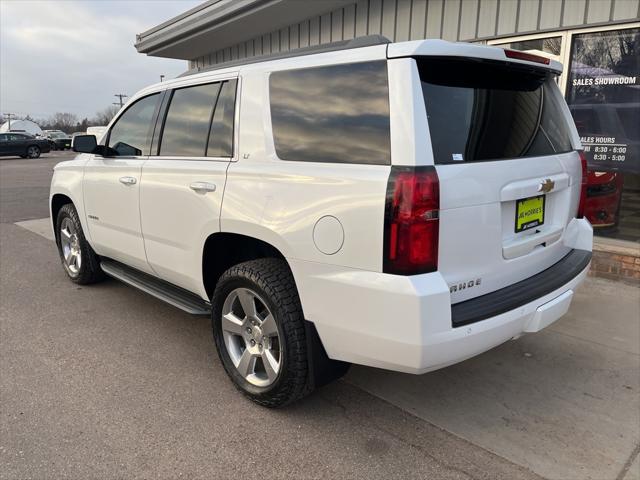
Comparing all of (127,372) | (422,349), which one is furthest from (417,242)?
(127,372)

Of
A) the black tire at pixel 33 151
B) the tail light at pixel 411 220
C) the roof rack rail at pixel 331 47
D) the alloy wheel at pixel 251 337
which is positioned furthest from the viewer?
the black tire at pixel 33 151

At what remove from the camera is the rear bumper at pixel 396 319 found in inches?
86.2

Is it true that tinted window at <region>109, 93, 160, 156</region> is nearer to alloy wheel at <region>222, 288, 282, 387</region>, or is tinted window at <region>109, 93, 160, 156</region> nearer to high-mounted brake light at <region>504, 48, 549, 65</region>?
alloy wheel at <region>222, 288, 282, 387</region>

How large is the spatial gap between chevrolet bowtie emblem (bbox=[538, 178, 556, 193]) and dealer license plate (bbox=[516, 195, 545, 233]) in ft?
0.13

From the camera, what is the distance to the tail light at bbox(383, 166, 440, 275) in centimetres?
217

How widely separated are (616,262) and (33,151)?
3405cm

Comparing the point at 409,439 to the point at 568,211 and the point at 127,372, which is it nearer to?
the point at 568,211

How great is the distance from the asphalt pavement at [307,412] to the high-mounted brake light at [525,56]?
2.00 metres

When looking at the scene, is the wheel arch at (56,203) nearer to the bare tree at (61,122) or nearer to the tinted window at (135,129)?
the tinted window at (135,129)

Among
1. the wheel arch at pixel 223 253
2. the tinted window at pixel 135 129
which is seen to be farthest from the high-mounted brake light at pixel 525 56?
the tinted window at pixel 135 129

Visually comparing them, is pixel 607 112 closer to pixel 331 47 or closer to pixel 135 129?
pixel 331 47

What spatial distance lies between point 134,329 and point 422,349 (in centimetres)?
277

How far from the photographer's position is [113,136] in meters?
4.45

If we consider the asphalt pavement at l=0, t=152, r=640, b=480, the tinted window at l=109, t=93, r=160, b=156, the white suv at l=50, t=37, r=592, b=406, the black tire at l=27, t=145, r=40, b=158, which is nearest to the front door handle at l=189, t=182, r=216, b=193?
the white suv at l=50, t=37, r=592, b=406
